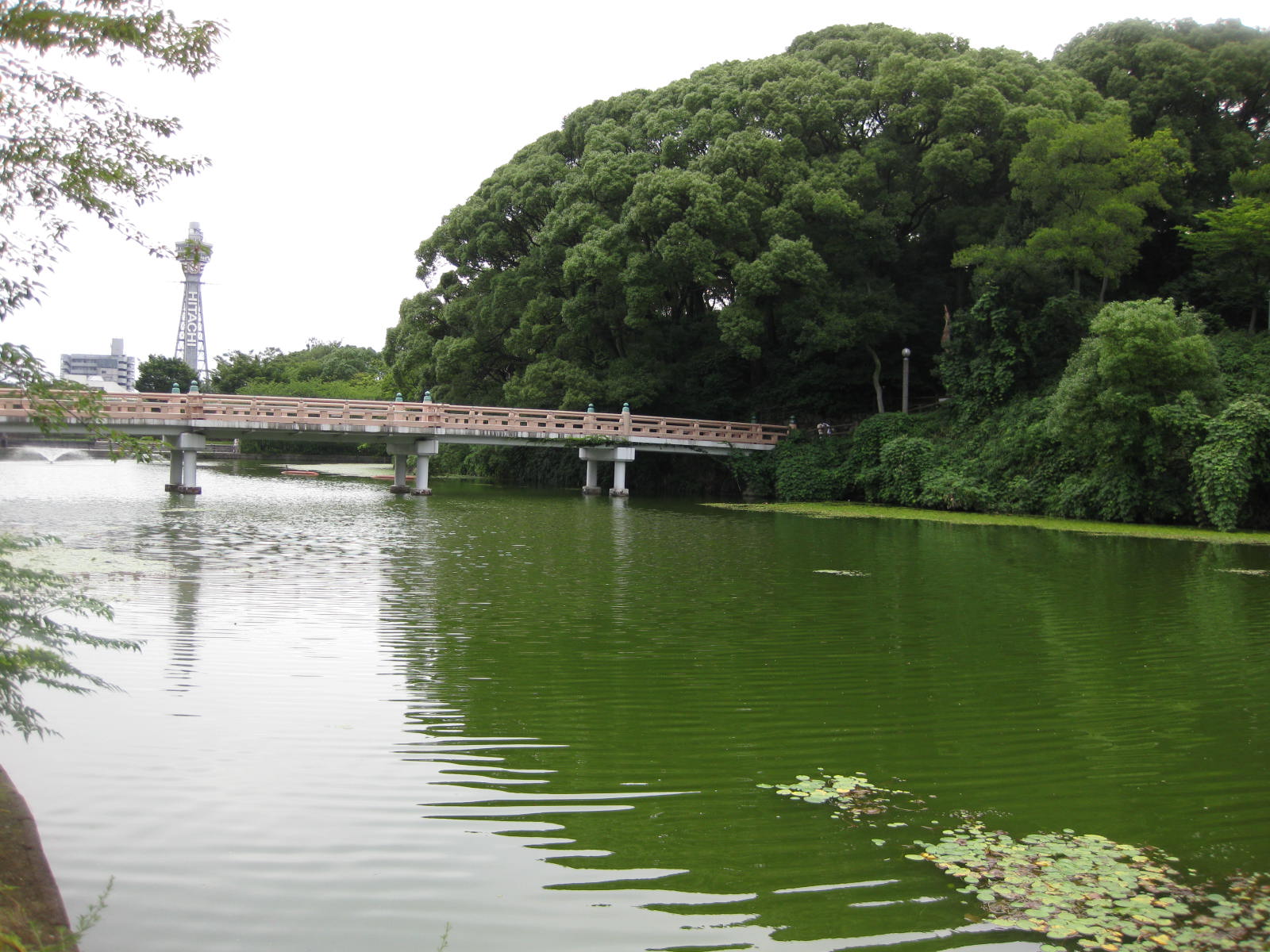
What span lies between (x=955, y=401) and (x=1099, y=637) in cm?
2093

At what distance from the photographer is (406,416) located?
28.5 meters

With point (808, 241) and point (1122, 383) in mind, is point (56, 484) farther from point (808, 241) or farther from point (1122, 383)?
point (1122, 383)

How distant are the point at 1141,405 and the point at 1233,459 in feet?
7.46

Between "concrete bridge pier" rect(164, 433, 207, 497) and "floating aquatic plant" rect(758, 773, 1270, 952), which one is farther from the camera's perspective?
"concrete bridge pier" rect(164, 433, 207, 497)

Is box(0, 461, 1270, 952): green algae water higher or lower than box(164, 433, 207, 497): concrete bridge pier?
lower

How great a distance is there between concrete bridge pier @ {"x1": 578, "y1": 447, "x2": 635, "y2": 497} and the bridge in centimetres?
4

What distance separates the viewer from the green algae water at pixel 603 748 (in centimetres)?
358

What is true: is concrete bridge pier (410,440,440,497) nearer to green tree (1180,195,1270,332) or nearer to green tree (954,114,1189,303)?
green tree (954,114,1189,303)

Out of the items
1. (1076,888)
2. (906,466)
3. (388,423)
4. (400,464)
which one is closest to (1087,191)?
(906,466)

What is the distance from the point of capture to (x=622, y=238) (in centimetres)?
3092

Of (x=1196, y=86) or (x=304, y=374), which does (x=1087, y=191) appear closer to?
(x=1196, y=86)

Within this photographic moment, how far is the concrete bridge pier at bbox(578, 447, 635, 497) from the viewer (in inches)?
1245

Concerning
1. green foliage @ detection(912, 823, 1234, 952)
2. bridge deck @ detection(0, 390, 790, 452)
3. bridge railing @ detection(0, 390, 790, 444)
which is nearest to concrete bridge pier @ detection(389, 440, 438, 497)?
bridge deck @ detection(0, 390, 790, 452)

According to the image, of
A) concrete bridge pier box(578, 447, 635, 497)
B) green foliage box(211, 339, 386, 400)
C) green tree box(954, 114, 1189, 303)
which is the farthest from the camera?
green foliage box(211, 339, 386, 400)
